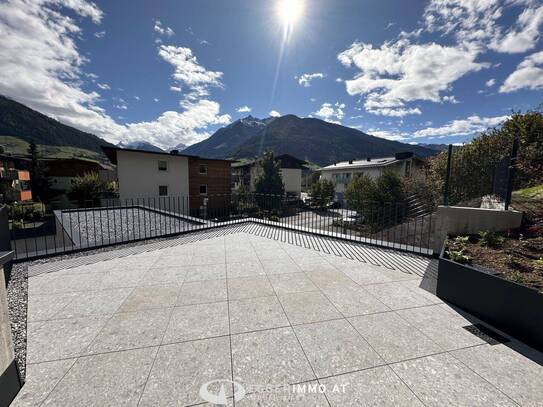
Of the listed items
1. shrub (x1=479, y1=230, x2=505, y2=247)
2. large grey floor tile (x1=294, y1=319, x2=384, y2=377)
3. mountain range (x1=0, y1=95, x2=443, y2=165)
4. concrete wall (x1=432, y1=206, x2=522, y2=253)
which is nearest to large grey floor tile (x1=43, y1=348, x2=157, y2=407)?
large grey floor tile (x1=294, y1=319, x2=384, y2=377)

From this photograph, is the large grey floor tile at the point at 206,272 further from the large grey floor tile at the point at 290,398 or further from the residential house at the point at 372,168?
the residential house at the point at 372,168

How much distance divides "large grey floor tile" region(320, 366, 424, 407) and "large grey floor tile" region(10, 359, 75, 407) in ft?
6.71

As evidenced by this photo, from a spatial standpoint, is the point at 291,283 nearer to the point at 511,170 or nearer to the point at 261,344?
the point at 261,344

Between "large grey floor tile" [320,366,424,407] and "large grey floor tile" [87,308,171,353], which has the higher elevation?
"large grey floor tile" [320,366,424,407]

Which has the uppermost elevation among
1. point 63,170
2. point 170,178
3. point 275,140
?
point 275,140

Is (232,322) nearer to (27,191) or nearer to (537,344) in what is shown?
(537,344)

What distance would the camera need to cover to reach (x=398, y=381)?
1.65m

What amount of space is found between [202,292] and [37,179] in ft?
109

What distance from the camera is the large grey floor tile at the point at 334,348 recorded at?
179 centimetres

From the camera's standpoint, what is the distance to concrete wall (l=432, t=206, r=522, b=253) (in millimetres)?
3795

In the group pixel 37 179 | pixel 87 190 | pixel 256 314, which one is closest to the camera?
pixel 256 314

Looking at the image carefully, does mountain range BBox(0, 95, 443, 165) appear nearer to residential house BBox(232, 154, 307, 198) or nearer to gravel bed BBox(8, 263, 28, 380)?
residential house BBox(232, 154, 307, 198)

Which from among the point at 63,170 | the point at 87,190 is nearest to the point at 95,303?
the point at 87,190

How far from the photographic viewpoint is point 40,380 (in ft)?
5.35
